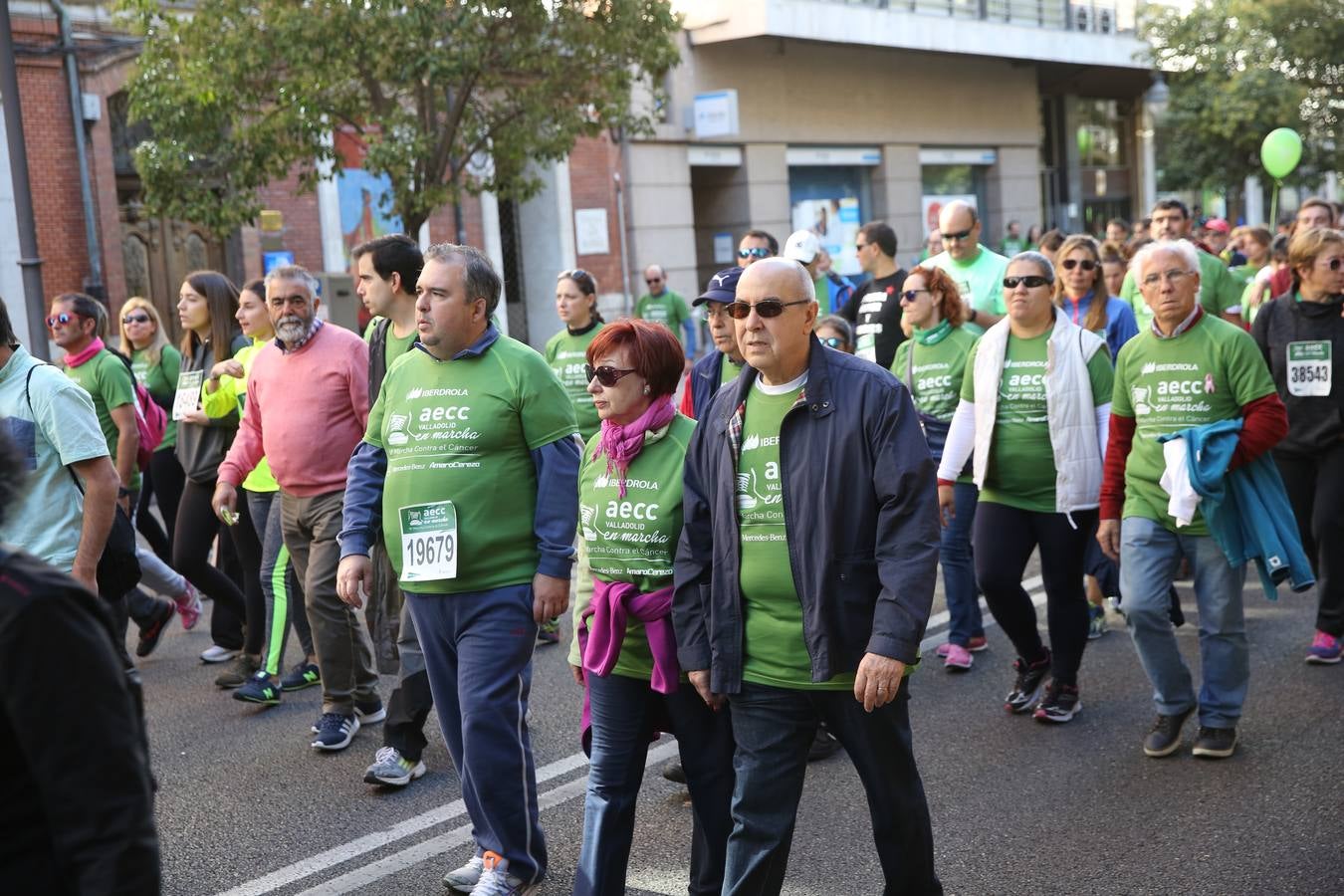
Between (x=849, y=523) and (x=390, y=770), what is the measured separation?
2726mm

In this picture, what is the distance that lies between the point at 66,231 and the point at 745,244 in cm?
1260

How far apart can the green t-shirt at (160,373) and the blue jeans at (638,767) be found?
18.4 ft

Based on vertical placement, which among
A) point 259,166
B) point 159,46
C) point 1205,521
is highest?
point 159,46

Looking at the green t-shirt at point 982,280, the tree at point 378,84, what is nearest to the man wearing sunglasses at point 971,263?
the green t-shirt at point 982,280

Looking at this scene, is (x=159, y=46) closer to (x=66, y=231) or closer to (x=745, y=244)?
(x=66, y=231)

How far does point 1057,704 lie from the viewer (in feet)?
20.8

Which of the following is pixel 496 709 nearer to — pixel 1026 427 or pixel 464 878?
pixel 464 878

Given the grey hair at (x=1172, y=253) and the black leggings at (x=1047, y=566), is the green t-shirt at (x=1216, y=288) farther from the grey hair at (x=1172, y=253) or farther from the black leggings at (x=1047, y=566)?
the grey hair at (x=1172, y=253)

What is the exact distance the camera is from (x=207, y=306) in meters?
7.88

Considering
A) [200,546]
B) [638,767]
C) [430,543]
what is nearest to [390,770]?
[430,543]

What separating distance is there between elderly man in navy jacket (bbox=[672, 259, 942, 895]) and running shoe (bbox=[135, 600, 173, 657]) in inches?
166

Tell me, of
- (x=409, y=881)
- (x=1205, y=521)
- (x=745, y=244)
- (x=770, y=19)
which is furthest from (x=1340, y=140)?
(x=409, y=881)

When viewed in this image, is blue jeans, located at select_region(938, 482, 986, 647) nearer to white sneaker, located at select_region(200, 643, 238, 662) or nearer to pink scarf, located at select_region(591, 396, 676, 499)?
pink scarf, located at select_region(591, 396, 676, 499)

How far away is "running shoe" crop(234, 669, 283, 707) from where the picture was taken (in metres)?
7.07
